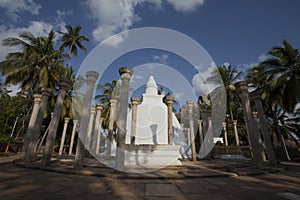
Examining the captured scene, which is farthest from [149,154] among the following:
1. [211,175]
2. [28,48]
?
[28,48]

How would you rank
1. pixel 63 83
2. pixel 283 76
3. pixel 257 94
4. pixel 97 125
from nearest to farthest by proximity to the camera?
pixel 63 83 < pixel 257 94 < pixel 283 76 < pixel 97 125

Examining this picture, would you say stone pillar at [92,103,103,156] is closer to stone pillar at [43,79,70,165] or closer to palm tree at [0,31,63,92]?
stone pillar at [43,79,70,165]

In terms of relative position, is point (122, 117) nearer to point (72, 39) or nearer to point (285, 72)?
point (285, 72)

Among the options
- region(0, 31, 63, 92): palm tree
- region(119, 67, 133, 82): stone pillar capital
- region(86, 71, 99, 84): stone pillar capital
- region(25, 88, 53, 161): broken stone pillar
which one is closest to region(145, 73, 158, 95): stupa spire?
region(0, 31, 63, 92): palm tree

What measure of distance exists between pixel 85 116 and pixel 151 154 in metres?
5.29

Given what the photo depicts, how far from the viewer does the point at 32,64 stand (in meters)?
18.8

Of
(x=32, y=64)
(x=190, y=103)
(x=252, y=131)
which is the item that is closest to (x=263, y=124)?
(x=252, y=131)

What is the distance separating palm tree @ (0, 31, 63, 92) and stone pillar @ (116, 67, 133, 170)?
50.5 ft

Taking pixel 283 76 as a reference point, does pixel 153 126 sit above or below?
below

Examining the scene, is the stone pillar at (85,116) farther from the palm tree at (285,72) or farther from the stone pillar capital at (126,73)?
the palm tree at (285,72)

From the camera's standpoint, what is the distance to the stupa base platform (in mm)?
10414

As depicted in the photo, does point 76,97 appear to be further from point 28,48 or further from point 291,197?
point 291,197

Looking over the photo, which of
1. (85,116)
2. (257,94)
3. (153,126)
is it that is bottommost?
(85,116)

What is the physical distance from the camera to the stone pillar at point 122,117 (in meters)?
6.42
